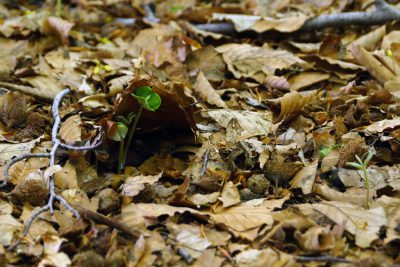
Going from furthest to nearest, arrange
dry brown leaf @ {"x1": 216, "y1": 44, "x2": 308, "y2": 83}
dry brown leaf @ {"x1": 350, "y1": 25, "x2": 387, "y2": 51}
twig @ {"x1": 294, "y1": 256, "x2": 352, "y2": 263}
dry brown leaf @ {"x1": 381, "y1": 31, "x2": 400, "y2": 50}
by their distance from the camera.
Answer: dry brown leaf @ {"x1": 350, "y1": 25, "x2": 387, "y2": 51} → dry brown leaf @ {"x1": 381, "y1": 31, "x2": 400, "y2": 50} → dry brown leaf @ {"x1": 216, "y1": 44, "x2": 308, "y2": 83} → twig @ {"x1": 294, "y1": 256, "x2": 352, "y2": 263}

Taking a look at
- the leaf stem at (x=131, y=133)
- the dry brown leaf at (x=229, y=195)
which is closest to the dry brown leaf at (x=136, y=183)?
the leaf stem at (x=131, y=133)

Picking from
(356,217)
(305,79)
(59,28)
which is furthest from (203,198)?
(59,28)

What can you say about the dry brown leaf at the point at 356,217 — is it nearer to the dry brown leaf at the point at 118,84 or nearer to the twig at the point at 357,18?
the dry brown leaf at the point at 118,84

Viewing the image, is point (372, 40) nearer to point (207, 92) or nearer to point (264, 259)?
point (207, 92)

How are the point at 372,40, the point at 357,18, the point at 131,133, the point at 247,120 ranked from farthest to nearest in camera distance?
the point at 357,18 < the point at 372,40 < the point at 247,120 < the point at 131,133

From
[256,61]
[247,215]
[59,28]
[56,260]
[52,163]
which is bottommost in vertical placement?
[56,260]

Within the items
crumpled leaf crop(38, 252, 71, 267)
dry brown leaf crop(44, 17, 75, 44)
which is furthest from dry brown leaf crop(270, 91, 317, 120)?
dry brown leaf crop(44, 17, 75, 44)

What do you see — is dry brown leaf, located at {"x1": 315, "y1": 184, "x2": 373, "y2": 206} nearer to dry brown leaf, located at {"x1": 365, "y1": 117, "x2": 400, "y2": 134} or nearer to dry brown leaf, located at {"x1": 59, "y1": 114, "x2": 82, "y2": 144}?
dry brown leaf, located at {"x1": 365, "y1": 117, "x2": 400, "y2": 134}
